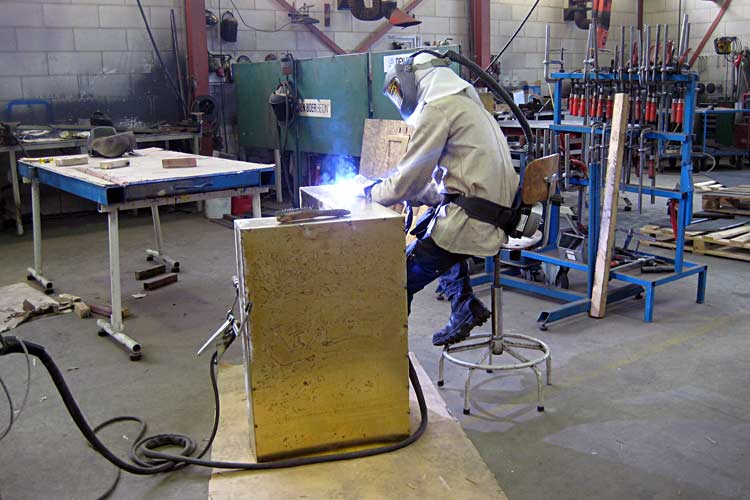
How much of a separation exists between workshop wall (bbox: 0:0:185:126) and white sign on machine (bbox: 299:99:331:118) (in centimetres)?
157

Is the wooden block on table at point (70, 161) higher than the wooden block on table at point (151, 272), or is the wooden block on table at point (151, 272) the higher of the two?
the wooden block on table at point (70, 161)

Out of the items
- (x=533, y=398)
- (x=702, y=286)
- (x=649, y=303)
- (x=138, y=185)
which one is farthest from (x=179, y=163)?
(x=702, y=286)

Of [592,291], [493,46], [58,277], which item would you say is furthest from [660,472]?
[493,46]

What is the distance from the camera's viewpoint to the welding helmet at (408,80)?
2.66m

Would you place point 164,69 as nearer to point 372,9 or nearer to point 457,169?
point 372,9

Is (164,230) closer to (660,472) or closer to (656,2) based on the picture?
(660,472)

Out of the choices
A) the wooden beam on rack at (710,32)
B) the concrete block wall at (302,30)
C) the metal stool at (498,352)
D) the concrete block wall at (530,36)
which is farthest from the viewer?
the wooden beam on rack at (710,32)

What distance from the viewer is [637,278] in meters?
3.73

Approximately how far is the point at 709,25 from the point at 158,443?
1022cm

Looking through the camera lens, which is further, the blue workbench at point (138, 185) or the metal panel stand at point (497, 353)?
the blue workbench at point (138, 185)

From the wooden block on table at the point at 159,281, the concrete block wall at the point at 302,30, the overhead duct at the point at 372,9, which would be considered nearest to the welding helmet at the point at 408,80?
the wooden block on table at the point at 159,281

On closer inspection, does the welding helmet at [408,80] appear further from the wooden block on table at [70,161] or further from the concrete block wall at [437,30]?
the concrete block wall at [437,30]

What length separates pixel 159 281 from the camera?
447 cm

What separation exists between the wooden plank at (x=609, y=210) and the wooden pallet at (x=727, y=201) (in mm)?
2526
